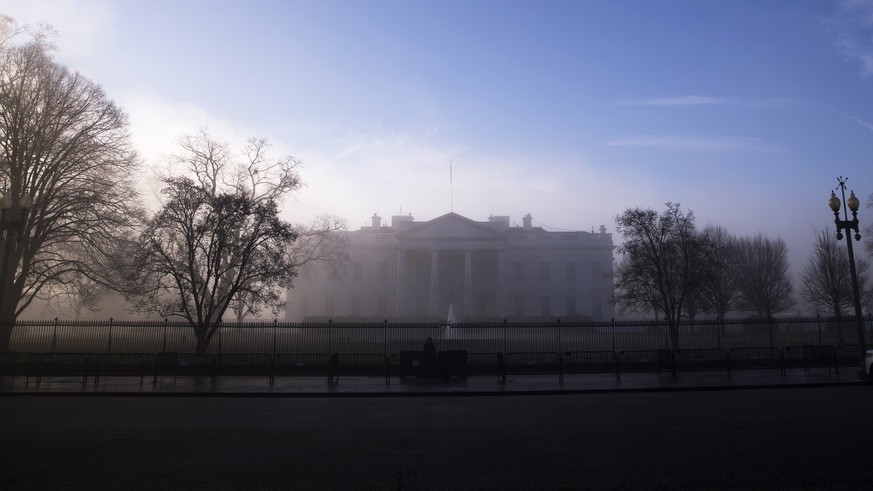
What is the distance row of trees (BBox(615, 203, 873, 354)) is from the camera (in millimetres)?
37906

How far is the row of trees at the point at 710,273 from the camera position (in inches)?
1492

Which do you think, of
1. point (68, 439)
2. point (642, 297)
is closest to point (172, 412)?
point (68, 439)

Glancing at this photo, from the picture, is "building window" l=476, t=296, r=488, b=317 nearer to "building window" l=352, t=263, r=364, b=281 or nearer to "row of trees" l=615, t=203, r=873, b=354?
"building window" l=352, t=263, r=364, b=281

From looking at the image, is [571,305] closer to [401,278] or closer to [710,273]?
[401,278]

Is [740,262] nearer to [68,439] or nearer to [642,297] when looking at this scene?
[642,297]

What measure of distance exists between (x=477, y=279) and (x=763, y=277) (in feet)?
112

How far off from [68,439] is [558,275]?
73.4 meters

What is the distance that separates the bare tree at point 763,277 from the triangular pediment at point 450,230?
27.1 m

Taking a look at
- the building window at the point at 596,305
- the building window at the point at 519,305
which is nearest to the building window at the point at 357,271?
the building window at the point at 519,305

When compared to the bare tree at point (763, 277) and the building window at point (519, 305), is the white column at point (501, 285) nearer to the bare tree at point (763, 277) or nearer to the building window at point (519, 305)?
the building window at point (519, 305)

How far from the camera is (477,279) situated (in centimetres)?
7912

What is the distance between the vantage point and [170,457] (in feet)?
28.2

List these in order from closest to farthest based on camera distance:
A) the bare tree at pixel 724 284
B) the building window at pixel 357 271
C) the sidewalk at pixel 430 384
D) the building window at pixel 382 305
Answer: the sidewalk at pixel 430 384, the bare tree at pixel 724 284, the building window at pixel 382 305, the building window at pixel 357 271

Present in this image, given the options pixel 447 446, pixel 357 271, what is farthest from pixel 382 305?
pixel 447 446
